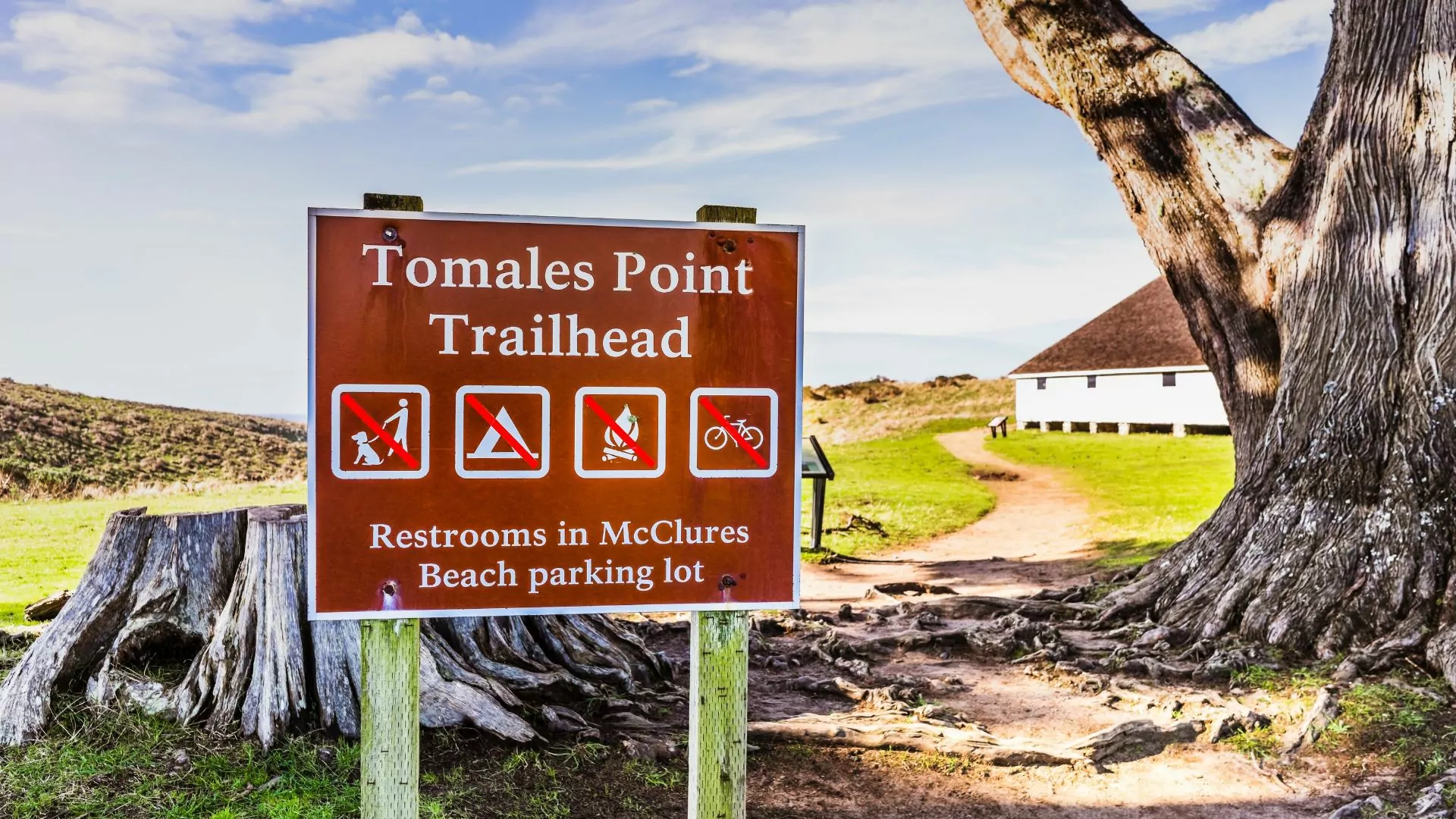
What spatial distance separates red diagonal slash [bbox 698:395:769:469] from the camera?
3.57 metres

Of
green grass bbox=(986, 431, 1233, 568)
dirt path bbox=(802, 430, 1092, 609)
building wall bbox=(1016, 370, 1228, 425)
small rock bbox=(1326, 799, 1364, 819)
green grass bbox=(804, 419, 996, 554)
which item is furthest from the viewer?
building wall bbox=(1016, 370, 1228, 425)

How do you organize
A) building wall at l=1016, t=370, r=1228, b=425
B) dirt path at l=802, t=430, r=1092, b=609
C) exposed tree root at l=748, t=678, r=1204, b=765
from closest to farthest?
1. exposed tree root at l=748, t=678, r=1204, b=765
2. dirt path at l=802, t=430, r=1092, b=609
3. building wall at l=1016, t=370, r=1228, b=425

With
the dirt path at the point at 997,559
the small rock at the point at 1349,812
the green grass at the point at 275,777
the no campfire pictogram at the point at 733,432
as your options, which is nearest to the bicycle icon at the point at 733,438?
the no campfire pictogram at the point at 733,432

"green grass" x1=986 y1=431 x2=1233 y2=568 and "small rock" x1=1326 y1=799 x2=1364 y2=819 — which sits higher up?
"green grass" x1=986 y1=431 x2=1233 y2=568

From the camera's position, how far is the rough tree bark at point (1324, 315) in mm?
7383

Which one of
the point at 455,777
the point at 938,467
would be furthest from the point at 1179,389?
the point at 455,777

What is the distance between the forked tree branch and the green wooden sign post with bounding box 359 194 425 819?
8.31m

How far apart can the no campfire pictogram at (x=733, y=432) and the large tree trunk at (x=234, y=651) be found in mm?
2515

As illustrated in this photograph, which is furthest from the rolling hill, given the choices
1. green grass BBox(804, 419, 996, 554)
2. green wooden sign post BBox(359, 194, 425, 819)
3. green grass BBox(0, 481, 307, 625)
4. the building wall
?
the building wall

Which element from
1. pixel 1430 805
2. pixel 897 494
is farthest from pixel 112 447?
pixel 1430 805

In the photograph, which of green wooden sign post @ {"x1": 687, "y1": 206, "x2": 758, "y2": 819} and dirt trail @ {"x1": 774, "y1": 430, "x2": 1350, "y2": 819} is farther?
dirt trail @ {"x1": 774, "y1": 430, "x2": 1350, "y2": 819}

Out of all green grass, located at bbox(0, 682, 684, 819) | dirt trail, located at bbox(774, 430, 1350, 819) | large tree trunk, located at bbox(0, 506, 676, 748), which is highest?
large tree trunk, located at bbox(0, 506, 676, 748)

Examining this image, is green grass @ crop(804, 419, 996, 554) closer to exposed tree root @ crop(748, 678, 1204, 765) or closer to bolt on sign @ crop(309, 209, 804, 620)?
exposed tree root @ crop(748, 678, 1204, 765)

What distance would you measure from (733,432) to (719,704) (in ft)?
3.22
